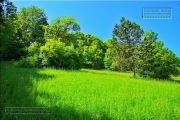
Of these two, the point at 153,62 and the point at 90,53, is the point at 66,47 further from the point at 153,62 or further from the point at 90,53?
the point at 90,53

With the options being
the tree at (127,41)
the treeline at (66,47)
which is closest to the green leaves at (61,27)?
the treeline at (66,47)

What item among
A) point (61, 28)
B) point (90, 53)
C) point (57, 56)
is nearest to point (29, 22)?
point (61, 28)

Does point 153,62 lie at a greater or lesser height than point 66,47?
lesser

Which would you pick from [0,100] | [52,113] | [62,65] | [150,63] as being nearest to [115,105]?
[52,113]

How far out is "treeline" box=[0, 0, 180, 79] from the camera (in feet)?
69.8

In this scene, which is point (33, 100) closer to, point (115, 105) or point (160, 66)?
point (115, 105)

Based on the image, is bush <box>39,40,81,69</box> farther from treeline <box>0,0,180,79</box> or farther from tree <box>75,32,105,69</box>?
tree <box>75,32,105,69</box>

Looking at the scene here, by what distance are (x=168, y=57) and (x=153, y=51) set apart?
228 cm

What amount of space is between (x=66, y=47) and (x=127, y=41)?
8.70 meters

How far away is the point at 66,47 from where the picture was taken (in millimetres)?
22891

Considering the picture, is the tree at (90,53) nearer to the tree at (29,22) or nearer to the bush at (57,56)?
the tree at (29,22)

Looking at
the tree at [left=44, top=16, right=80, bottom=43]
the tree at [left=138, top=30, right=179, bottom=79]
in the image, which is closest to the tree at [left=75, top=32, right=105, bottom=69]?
the tree at [left=44, top=16, right=80, bottom=43]

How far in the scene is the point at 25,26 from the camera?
34.9m

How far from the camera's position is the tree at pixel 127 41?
26688mm
